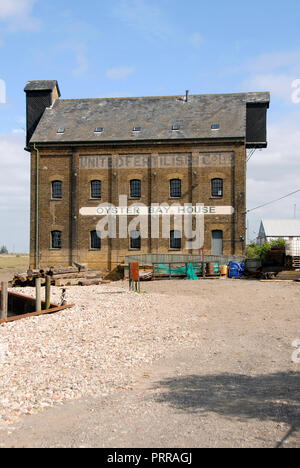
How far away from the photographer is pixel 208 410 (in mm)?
6199

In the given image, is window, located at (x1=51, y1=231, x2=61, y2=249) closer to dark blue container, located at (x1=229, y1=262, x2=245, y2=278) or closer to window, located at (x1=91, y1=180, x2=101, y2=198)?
window, located at (x1=91, y1=180, x2=101, y2=198)

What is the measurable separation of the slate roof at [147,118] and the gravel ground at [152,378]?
1893 centimetres

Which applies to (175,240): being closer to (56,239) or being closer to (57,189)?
(56,239)

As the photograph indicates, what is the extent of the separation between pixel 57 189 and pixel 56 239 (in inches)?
142

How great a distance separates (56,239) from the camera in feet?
108

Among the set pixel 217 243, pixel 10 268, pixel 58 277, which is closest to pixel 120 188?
pixel 217 243

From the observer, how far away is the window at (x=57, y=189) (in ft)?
109

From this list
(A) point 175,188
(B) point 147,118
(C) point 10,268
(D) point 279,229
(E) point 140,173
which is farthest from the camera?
(D) point 279,229

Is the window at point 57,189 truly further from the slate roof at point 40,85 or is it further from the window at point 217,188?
the window at point 217,188

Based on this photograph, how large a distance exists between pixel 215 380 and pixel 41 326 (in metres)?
7.26

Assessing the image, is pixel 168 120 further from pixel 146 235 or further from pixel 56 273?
pixel 56 273

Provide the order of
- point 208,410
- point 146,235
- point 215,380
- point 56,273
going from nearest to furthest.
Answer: point 208,410 → point 215,380 → point 56,273 → point 146,235

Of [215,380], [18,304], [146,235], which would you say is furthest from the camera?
[146,235]
